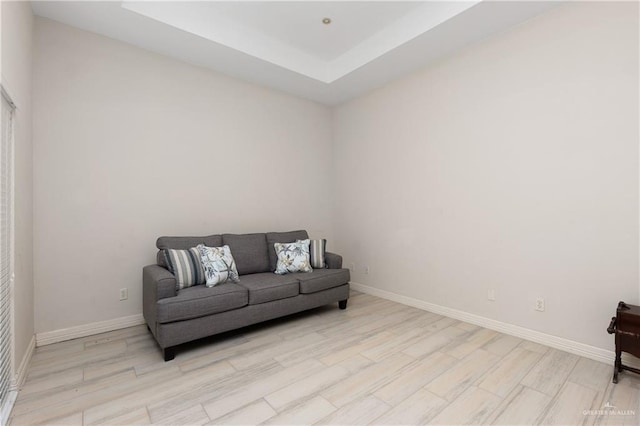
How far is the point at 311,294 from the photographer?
10.9 ft

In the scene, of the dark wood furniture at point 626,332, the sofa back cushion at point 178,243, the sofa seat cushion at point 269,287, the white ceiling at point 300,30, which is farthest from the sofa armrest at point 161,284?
the dark wood furniture at point 626,332

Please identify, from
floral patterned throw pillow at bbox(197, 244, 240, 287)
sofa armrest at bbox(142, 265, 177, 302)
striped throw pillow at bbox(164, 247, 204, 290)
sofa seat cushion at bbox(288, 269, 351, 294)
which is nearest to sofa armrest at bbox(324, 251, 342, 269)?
sofa seat cushion at bbox(288, 269, 351, 294)

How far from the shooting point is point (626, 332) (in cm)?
208

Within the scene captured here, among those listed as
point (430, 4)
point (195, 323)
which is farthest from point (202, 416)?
point (430, 4)

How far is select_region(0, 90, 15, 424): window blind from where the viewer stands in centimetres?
181

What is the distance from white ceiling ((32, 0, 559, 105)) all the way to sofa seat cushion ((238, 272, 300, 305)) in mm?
2433

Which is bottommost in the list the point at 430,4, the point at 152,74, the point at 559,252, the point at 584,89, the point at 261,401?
the point at 261,401

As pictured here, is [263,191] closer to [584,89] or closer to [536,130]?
[536,130]

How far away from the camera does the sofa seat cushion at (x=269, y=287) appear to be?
295cm

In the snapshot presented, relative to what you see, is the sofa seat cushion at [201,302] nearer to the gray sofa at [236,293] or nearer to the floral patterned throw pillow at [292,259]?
the gray sofa at [236,293]

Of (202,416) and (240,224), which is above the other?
(240,224)

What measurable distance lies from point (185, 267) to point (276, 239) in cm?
124

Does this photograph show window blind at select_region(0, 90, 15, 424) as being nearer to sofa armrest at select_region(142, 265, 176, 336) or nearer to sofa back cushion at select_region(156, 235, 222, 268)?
sofa armrest at select_region(142, 265, 176, 336)

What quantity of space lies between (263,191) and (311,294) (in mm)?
1616
